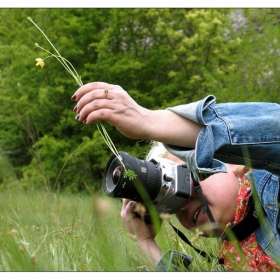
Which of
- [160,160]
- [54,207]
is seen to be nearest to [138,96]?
[54,207]

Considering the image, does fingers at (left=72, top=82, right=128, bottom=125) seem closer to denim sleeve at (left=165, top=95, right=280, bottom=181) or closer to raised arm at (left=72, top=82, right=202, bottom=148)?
raised arm at (left=72, top=82, right=202, bottom=148)

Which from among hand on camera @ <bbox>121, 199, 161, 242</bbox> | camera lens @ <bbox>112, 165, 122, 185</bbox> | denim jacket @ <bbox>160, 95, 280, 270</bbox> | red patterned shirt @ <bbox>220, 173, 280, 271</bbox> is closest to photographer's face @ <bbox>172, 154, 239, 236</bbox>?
red patterned shirt @ <bbox>220, 173, 280, 271</bbox>

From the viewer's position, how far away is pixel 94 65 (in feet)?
25.6

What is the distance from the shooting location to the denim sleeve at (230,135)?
1.14 m

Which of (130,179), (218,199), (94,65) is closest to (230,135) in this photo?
(130,179)

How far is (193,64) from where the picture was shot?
8.51m

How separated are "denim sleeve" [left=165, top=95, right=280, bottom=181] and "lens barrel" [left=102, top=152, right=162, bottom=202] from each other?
1.26 feet

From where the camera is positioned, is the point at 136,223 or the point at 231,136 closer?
the point at 231,136

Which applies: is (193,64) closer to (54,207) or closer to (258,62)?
(258,62)

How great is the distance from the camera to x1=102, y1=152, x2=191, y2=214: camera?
5.18 feet

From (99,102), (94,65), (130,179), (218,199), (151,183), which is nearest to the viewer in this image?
(99,102)

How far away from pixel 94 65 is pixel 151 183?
6.25 meters

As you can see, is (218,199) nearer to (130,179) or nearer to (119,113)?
(130,179)

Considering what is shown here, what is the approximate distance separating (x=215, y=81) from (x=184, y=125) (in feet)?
19.0
